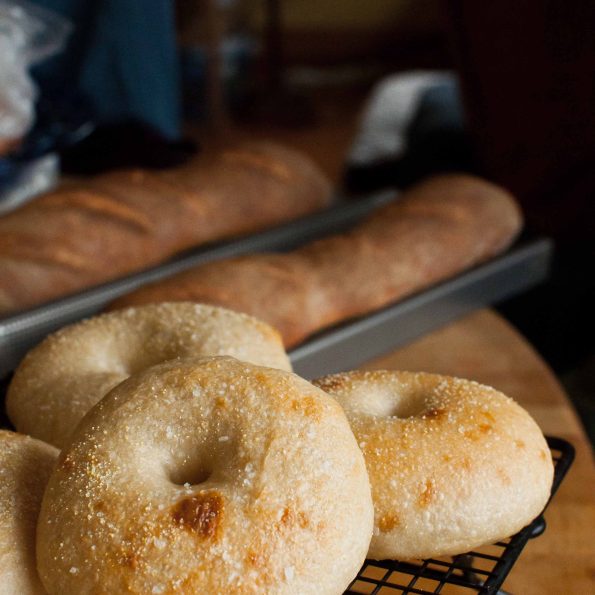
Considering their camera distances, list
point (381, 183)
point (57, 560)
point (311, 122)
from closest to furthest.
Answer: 1. point (57, 560)
2. point (381, 183)
3. point (311, 122)

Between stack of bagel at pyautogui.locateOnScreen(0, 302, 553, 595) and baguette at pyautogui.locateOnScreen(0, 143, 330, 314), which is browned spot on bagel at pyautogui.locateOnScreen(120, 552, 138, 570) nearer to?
stack of bagel at pyautogui.locateOnScreen(0, 302, 553, 595)

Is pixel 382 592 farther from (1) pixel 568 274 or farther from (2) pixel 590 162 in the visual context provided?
(2) pixel 590 162

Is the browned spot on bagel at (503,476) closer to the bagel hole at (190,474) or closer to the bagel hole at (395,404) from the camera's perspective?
the bagel hole at (395,404)

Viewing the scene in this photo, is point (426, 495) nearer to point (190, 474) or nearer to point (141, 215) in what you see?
point (190, 474)

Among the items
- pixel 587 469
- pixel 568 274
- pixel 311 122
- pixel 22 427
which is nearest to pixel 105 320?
pixel 22 427

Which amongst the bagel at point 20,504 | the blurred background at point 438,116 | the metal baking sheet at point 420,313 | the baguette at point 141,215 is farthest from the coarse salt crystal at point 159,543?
the blurred background at point 438,116

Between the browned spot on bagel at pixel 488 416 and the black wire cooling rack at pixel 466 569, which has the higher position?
the browned spot on bagel at pixel 488 416

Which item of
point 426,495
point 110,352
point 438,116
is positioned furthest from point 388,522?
point 438,116
